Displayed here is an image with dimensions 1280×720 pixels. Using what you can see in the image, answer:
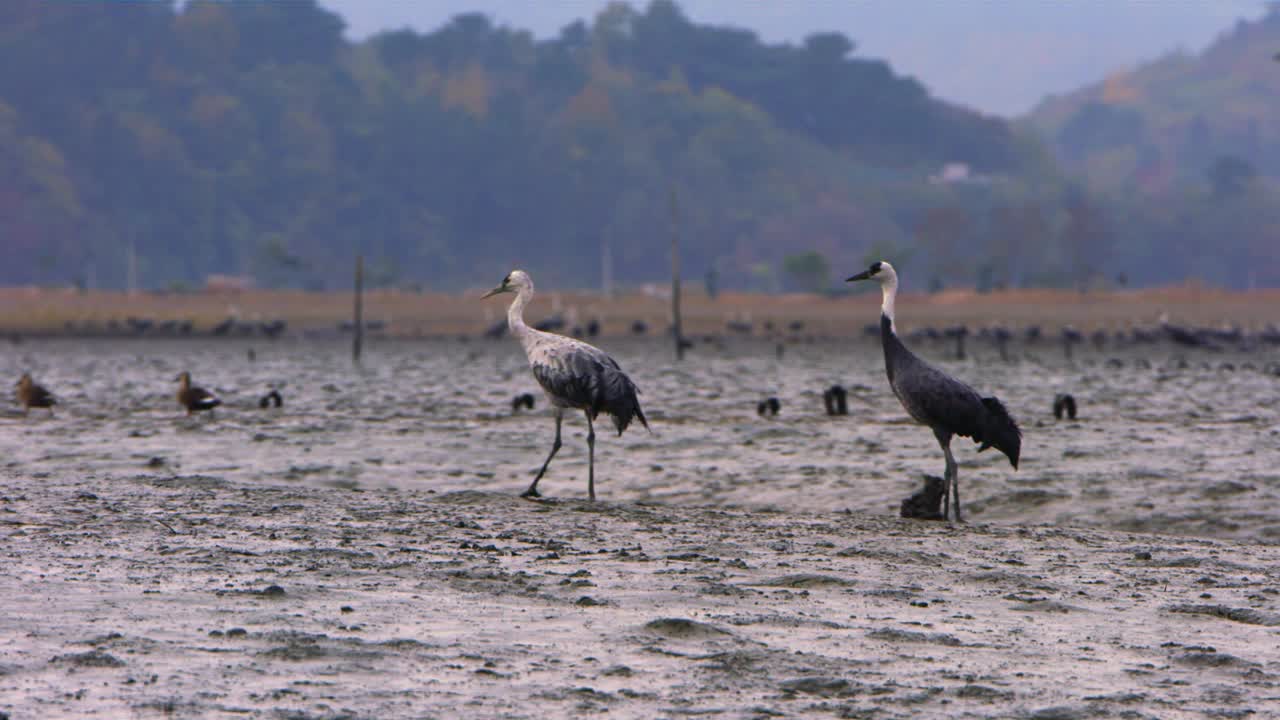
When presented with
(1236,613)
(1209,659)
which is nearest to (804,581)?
(1236,613)

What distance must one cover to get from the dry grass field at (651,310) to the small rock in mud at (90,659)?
72.1 metres

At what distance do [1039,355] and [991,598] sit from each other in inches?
2016

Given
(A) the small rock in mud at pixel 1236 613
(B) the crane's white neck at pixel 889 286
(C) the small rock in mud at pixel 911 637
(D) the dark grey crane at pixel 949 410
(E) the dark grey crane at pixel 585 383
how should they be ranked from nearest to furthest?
(C) the small rock in mud at pixel 911 637 < (A) the small rock in mud at pixel 1236 613 < (D) the dark grey crane at pixel 949 410 < (E) the dark grey crane at pixel 585 383 < (B) the crane's white neck at pixel 889 286

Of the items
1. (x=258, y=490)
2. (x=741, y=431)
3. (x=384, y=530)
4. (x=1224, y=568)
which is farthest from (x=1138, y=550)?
(x=741, y=431)

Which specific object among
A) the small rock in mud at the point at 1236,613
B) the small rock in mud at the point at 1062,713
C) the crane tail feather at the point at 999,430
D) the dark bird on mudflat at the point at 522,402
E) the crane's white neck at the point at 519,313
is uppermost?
the crane's white neck at the point at 519,313

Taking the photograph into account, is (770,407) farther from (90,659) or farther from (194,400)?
(90,659)

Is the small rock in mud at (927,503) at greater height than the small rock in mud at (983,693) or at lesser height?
greater

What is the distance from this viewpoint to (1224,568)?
11.9m

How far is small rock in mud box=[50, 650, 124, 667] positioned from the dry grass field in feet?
237

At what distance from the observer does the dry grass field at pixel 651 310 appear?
8888cm

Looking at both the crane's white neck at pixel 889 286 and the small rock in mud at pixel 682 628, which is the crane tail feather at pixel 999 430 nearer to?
the crane's white neck at pixel 889 286

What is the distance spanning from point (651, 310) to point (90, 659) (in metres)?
95.3

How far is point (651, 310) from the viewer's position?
339ft

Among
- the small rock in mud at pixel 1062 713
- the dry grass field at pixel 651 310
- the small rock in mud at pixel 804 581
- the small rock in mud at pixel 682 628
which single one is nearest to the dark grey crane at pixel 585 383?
the small rock in mud at pixel 804 581
